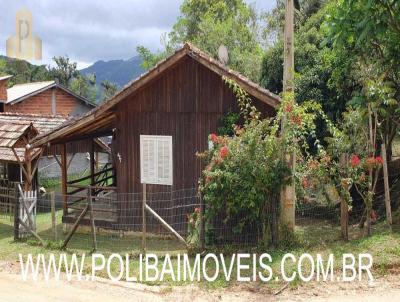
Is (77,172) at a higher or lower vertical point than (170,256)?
higher

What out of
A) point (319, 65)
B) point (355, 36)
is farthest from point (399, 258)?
point (319, 65)

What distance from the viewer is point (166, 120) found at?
42.7 ft

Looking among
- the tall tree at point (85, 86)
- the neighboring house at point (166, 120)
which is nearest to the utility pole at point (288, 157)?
the neighboring house at point (166, 120)

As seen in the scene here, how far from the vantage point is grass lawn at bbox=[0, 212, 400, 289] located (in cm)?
879

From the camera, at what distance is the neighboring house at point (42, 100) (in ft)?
98.6

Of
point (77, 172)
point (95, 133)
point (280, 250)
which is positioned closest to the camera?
point (280, 250)

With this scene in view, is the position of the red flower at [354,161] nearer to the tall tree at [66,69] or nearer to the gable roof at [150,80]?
the gable roof at [150,80]

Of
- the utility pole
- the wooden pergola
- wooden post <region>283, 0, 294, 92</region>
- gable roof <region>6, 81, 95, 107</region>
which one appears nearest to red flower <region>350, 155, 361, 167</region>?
the utility pole

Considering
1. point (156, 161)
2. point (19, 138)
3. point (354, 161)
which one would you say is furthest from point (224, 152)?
point (19, 138)

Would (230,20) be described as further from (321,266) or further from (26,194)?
(321,266)

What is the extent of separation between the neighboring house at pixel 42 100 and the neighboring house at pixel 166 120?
18.0 m

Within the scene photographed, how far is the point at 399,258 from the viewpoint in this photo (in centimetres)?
873

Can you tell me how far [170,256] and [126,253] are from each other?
1.10 metres

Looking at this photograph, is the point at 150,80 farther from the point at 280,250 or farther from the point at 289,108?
the point at 280,250
